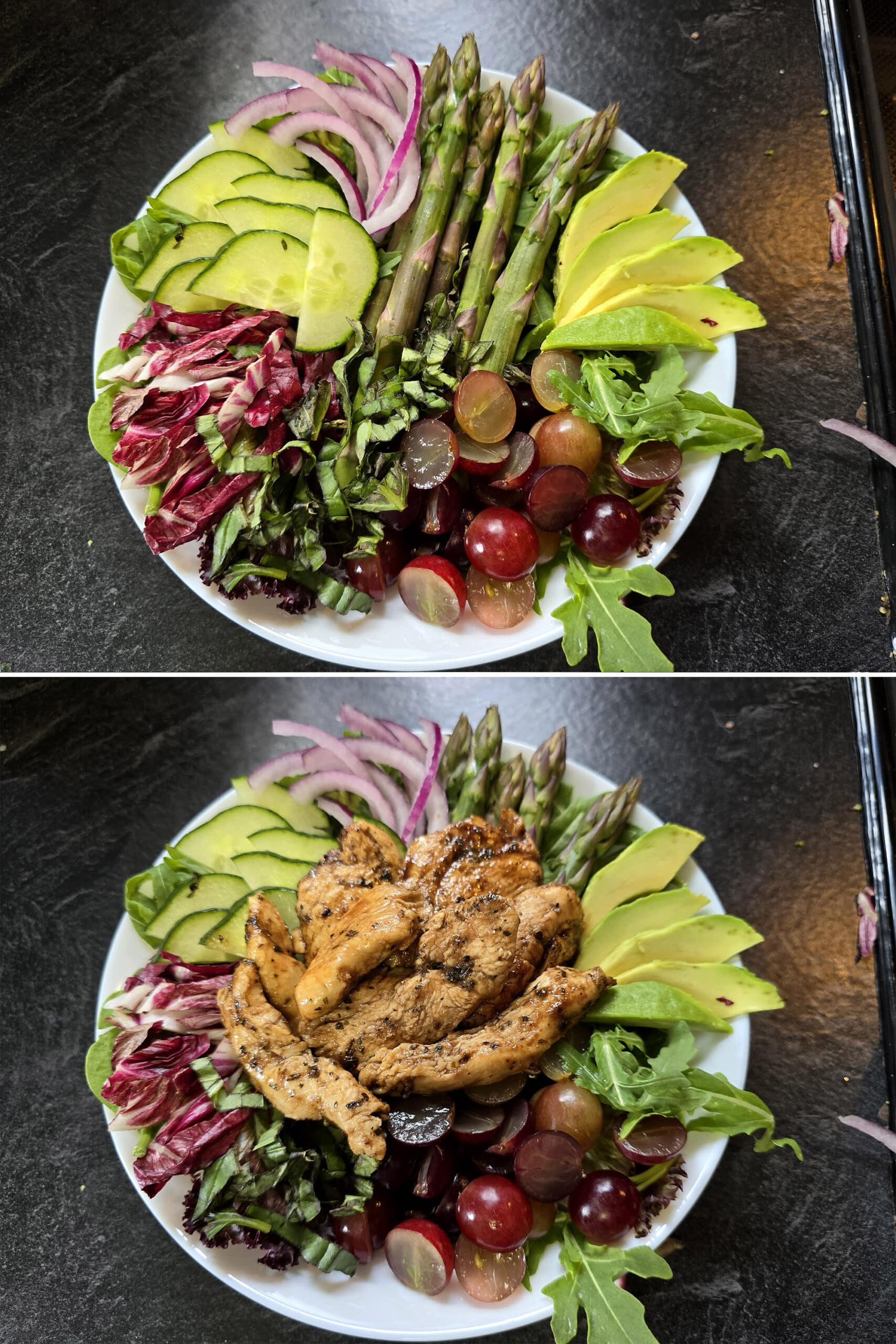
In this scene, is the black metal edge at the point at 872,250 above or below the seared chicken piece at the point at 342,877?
above

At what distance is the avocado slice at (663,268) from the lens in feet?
5.20

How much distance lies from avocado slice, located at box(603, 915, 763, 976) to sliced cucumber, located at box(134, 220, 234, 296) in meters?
1.53

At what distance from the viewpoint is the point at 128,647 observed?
1.96 metres

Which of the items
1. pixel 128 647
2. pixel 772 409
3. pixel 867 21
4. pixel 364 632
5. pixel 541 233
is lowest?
pixel 128 647

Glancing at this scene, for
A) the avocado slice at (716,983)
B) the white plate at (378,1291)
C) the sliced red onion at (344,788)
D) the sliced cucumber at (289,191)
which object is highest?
the sliced cucumber at (289,191)

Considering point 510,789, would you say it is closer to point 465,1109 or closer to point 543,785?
point 543,785

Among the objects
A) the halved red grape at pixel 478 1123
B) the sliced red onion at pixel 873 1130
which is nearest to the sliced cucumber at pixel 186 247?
the halved red grape at pixel 478 1123

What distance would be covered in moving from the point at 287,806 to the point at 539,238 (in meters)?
1.25

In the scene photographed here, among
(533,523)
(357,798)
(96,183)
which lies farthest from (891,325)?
(96,183)

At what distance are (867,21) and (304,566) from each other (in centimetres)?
192

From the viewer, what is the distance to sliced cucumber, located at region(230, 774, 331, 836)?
1.83 m

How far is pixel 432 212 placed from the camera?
1647 mm

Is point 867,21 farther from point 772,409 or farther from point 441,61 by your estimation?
point 441,61

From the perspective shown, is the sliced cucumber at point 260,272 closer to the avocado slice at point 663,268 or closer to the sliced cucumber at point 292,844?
the avocado slice at point 663,268
